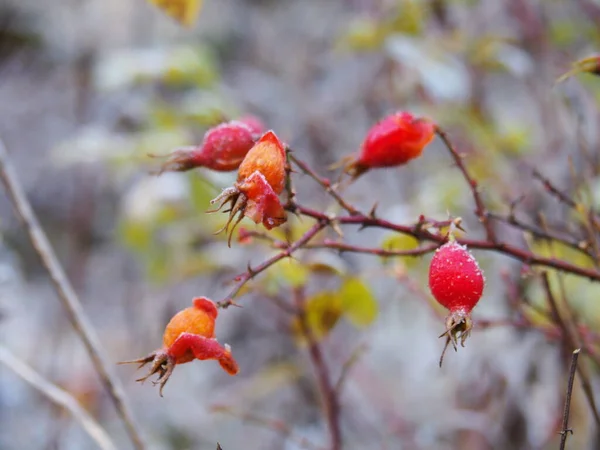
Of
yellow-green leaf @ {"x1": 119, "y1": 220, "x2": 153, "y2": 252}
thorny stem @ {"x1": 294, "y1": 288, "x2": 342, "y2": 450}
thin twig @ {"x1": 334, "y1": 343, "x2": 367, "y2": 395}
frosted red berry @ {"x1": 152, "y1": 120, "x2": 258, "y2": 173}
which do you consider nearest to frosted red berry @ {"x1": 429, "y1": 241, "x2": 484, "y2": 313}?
frosted red berry @ {"x1": 152, "y1": 120, "x2": 258, "y2": 173}

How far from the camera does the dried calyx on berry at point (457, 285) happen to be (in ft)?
1.81

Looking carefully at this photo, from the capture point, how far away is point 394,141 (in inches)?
27.0

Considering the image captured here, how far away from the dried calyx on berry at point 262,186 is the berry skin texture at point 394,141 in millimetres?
166

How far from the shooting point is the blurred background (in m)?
1.29

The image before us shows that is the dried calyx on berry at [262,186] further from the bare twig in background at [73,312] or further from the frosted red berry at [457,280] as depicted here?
the bare twig in background at [73,312]

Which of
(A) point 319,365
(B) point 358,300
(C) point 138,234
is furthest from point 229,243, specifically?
(C) point 138,234

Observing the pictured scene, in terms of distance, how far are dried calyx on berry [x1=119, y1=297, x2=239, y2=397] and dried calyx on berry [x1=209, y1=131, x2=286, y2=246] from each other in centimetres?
9

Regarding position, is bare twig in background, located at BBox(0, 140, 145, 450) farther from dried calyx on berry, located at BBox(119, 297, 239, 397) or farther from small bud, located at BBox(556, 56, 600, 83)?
small bud, located at BBox(556, 56, 600, 83)

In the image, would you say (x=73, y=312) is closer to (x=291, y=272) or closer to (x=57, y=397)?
(x=57, y=397)

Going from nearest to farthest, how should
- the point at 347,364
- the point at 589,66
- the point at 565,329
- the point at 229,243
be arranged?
the point at 229,243, the point at 589,66, the point at 565,329, the point at 347,364

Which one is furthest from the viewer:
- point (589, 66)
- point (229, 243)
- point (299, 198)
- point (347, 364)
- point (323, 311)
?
point (299, 198)

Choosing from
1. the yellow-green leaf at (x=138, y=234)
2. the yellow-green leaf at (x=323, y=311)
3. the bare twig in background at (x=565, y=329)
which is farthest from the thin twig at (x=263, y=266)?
the yellow-green leaf at (x=138, y=234)

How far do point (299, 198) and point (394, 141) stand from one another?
160 centimetres

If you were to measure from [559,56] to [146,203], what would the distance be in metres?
1.40
